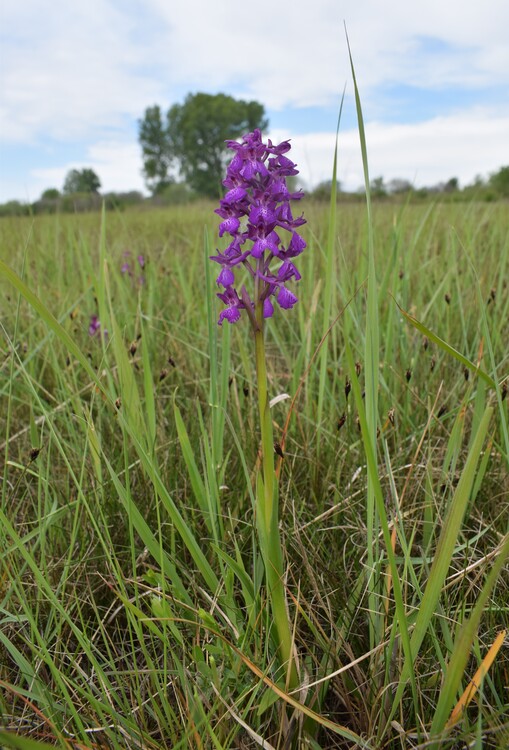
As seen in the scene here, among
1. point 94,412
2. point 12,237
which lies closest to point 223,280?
point 94,412

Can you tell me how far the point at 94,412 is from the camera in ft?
7.97

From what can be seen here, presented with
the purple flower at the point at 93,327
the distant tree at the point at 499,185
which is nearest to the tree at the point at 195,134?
the distant tree at the point at 499,185

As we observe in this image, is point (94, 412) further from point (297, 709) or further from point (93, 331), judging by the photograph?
point (297, 709)

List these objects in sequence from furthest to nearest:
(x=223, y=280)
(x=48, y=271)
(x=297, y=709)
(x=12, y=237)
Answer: (x=12, y=237), (x=48, y=271), (x=223, y=280), (x=297, y=709)

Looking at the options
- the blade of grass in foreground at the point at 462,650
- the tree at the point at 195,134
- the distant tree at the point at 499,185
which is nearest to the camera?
the blade of grass in foreground at the point at 462,650

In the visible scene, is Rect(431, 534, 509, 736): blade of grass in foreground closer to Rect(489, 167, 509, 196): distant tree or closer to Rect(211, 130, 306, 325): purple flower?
Rect(211, 130, 306, 325): purple flower

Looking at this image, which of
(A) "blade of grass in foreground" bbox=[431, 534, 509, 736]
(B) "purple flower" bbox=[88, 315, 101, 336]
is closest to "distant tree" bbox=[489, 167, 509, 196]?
(B) "purple flower" bbox=[88, 315, 101, 336]

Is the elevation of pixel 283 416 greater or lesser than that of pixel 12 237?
lesser

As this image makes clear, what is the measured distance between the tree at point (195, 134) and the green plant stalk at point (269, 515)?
6561 centimetres

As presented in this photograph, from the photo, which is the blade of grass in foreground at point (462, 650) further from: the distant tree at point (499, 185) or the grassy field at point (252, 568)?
the distant tree at point (499, 185)

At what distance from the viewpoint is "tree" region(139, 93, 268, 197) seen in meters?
69.4

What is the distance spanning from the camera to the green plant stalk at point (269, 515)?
3.66ft

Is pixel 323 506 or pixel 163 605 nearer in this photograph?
pixel 163 605

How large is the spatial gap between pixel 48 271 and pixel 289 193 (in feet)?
11.3
